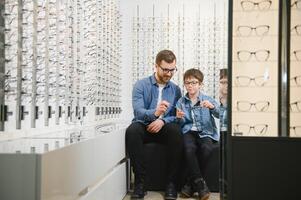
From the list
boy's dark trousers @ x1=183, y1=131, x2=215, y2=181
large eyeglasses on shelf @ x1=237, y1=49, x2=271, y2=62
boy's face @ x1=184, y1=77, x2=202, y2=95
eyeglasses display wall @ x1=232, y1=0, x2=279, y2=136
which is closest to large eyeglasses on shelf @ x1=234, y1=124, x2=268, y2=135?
eyeglasses display wall @ x1=232, y1=0, x2=279, y2=136

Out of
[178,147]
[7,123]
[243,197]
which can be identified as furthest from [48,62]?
[178,147]

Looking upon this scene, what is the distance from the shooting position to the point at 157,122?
3754 millimetres

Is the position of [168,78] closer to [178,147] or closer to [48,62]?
[178,147]

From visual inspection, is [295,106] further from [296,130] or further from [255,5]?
[255,5]

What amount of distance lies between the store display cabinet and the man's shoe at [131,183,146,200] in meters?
1.27

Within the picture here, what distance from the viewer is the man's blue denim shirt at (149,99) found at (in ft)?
12.5

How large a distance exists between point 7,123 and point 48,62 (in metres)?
0.60

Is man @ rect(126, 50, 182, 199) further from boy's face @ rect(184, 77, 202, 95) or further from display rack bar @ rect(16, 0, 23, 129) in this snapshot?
display rack bar @ rect(16, 0, 23, 129)

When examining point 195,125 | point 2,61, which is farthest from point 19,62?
point 195,125

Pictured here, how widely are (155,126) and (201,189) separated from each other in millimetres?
719

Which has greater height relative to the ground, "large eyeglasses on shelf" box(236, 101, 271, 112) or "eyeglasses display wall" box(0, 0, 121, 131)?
"eyeglasses display wall" box(0, 0, 121, 131)

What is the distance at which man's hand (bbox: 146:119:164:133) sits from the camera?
3740mm

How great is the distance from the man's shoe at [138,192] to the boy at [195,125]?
0.38 meters

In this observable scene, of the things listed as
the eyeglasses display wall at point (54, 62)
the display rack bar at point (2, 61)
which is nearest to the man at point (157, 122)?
the eyeglasses display wall at point (54, 62)
